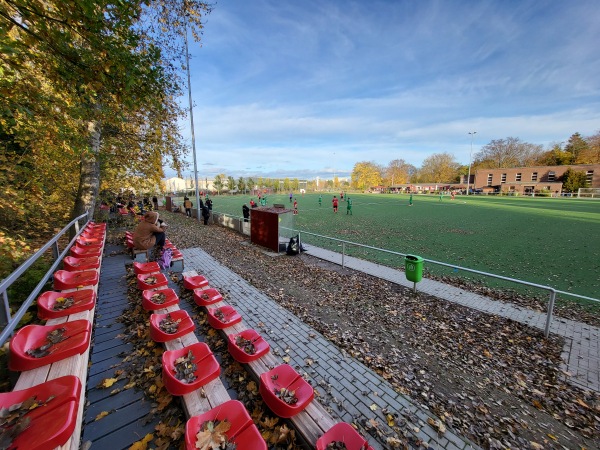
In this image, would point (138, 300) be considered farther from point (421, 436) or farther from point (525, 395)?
point (525, 395)

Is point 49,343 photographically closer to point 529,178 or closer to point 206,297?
point 206,297

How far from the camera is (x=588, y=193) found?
4831cm

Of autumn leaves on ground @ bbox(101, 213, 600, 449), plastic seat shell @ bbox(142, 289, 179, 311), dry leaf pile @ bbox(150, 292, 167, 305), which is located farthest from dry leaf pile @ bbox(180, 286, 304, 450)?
dry leaf pile @ bbox(150, 292, 167, 305)

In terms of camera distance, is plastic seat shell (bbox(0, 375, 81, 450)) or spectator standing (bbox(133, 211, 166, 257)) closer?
plastic seat shell (bbox(0, 375, 81, 450))

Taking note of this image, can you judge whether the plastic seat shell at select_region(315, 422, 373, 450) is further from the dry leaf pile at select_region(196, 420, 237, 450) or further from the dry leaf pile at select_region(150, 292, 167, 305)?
the dry leaf pile at select_region(150, 292, 167, 305)

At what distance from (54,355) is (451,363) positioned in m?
5.75

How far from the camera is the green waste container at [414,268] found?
700 cm

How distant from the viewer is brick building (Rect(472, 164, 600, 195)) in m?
54.2

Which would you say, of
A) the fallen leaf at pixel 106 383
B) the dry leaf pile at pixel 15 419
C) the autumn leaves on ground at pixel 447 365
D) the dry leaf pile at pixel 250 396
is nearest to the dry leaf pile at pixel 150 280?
the autumn leaves on ground at pixel 447 365

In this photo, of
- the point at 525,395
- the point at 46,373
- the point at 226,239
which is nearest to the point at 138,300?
the point at 46,373

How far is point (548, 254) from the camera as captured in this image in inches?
442

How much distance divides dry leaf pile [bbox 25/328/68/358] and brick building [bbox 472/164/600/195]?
75.0 m

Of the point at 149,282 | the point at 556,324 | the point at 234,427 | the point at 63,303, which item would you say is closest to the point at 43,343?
the point at 63,303

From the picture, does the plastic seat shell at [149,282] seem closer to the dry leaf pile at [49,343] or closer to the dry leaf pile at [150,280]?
the dry leaf pile at [150,280]
